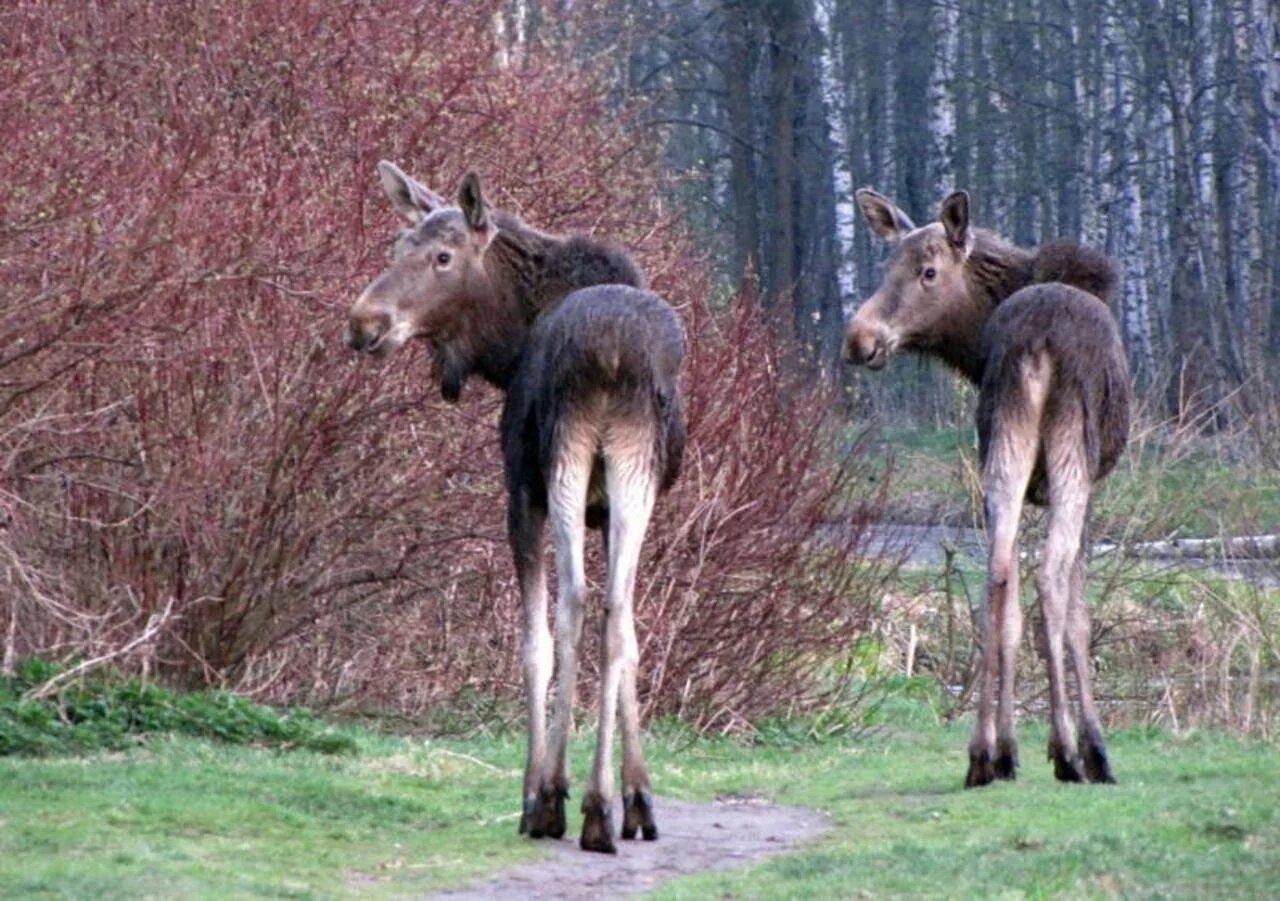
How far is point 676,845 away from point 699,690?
510 centimetres

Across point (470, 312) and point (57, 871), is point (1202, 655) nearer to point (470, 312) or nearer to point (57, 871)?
point (470, 312)

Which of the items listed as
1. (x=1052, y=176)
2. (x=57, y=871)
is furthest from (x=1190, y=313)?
(x=57, y=871)

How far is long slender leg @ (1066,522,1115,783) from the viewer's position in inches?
410

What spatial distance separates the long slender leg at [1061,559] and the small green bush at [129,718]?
370 cm

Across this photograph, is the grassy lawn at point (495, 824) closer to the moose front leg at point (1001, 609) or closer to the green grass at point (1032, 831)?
the green grass at point (1032, 831)

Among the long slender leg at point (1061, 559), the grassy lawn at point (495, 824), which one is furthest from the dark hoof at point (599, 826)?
the long slender leg at point (1061, 559)

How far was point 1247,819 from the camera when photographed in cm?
904

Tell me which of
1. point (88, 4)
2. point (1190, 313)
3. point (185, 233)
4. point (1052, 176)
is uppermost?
point (1052, 176)

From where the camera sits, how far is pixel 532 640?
928cm

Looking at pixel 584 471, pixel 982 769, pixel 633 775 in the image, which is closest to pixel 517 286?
pixel 584 471

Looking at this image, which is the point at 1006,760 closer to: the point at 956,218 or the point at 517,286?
the point at 956,218

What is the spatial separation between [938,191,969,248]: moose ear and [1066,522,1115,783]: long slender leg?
1658 mm

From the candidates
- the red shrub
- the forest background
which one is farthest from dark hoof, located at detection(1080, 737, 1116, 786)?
the red shrub

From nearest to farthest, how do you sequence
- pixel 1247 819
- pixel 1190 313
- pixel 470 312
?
pixel 1247 819
pixel 470 312
pixel 1190 313
